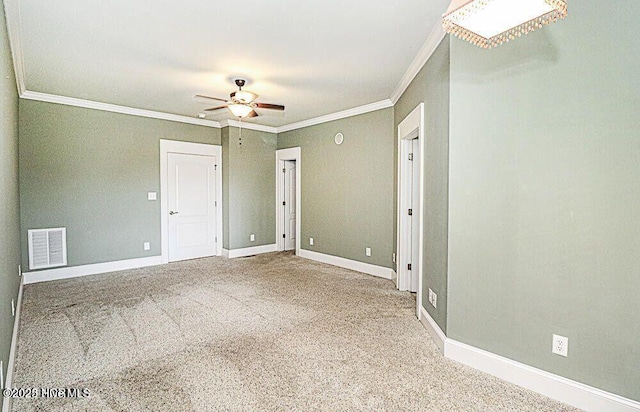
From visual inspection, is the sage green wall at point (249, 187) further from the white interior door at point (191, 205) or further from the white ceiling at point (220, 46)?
the white ceiling at point (220, 46)

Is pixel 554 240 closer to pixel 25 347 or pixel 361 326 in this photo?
pixel 361 326

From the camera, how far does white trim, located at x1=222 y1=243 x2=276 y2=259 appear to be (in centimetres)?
650

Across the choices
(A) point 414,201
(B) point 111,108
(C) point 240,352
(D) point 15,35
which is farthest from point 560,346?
(B) point 111,108

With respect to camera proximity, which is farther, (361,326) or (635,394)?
(361,326)

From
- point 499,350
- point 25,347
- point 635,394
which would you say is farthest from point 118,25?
point 635,394

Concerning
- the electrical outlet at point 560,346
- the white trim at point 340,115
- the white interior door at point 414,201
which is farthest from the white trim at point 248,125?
the electrical outlet at point 560,346

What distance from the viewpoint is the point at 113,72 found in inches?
151

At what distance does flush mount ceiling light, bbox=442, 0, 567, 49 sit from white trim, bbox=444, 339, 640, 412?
207 cm

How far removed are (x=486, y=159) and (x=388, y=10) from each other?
1309 mm

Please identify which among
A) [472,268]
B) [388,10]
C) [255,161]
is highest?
[388,10]

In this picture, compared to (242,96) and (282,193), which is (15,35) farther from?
(282,193)

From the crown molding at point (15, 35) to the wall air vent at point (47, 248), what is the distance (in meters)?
2.01

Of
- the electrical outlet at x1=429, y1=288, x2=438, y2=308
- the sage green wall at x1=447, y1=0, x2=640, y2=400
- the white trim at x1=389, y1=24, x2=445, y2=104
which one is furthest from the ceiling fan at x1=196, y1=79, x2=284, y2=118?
the electrical outlet at x1=429, y1=288, x2=438, y2=308

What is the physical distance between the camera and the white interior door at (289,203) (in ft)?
23.7
